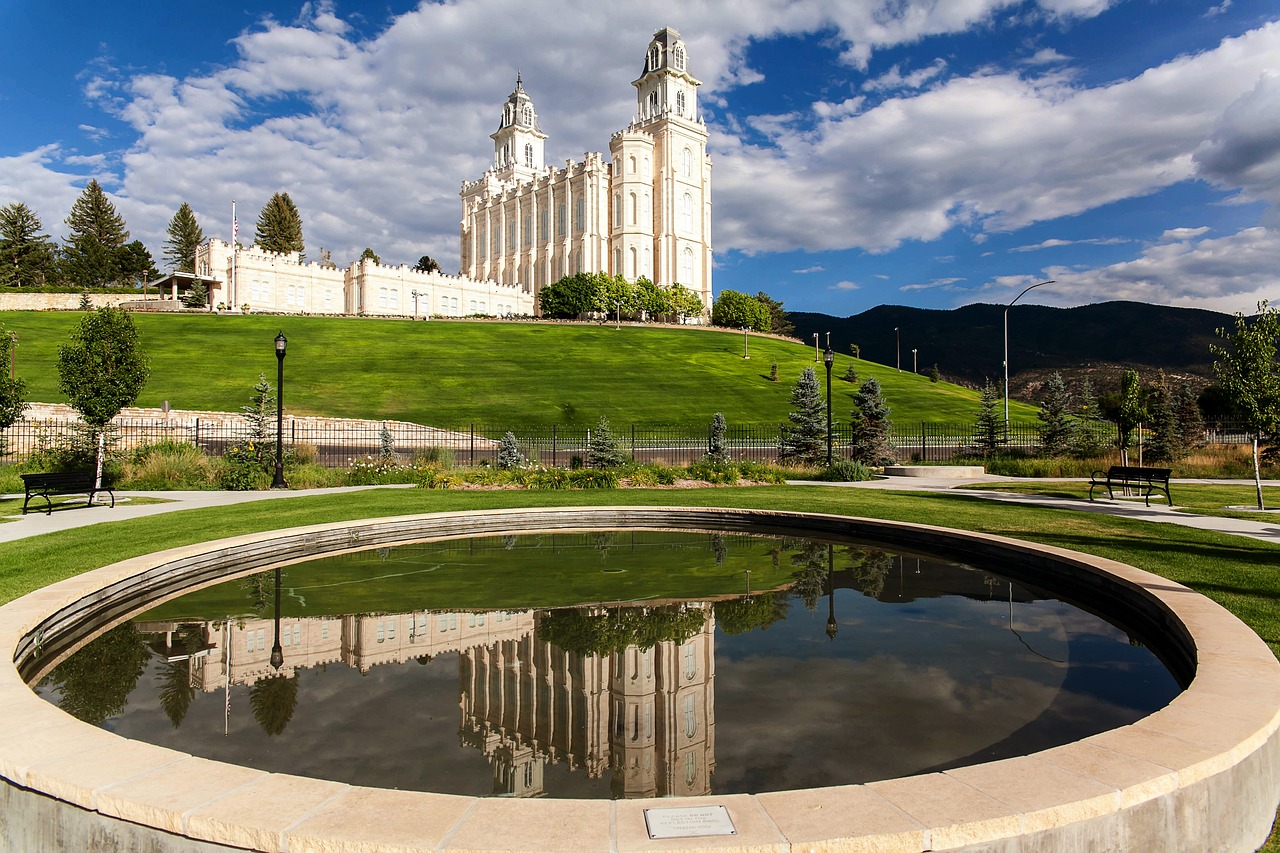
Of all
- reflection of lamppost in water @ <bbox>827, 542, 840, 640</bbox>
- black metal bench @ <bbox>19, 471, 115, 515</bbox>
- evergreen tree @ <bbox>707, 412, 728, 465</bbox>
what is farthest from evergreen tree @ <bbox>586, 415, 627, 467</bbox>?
black metal bench @ <bbox>19, 471, 115, 515</bbox>

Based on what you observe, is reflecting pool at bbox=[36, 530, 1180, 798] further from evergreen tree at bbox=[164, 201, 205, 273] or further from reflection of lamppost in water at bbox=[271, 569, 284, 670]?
evergreen tree at bbox=[164, 201, 205, 273]

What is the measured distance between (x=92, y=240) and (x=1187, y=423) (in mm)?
116123

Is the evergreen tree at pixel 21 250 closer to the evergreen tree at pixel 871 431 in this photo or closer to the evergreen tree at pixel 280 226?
the evergreen tree at pixel 280 226

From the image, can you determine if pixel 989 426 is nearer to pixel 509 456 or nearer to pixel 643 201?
pixel 509 456

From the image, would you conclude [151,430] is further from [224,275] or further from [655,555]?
[224,275]

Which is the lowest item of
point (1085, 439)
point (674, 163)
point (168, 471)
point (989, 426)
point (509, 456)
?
point (168, 471)

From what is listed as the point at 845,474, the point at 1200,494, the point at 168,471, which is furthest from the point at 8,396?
the point at 1200,494

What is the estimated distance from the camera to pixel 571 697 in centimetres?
497

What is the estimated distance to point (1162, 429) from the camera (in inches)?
1029

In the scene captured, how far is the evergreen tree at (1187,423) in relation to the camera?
27.3 metres

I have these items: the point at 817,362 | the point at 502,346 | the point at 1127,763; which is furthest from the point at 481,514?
the point at 817,362

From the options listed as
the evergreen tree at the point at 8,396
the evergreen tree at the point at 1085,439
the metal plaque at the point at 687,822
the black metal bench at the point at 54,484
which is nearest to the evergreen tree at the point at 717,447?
the evergreen tree at the point at 1085,439

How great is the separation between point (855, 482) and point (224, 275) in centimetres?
8488

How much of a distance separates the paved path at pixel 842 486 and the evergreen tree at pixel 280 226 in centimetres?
10019
